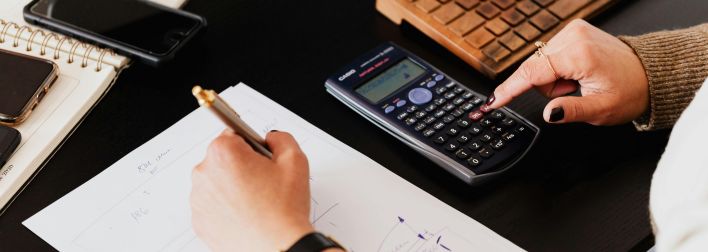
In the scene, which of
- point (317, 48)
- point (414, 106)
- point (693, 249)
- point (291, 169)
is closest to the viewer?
point (693, 249)

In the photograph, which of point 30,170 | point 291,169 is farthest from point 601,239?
point 30,170

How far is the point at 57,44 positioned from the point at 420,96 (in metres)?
0.37

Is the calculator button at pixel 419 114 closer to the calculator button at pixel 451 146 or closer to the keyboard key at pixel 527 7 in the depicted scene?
the calculator button at pixel 451 146

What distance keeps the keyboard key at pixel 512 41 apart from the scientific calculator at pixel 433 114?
8 cm

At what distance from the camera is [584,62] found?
616mm

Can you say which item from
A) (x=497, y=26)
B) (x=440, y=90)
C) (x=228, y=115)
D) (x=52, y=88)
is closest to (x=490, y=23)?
(x=497, y=26)

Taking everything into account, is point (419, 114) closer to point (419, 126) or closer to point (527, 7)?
point (419, 126)

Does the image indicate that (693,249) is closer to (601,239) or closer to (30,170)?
(601,239)

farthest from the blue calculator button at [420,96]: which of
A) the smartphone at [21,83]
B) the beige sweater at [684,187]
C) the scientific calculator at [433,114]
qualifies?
the smartphone at [21,83]

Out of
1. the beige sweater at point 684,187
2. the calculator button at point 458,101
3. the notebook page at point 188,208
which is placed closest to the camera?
Answer: the beige sweater at point 684,187

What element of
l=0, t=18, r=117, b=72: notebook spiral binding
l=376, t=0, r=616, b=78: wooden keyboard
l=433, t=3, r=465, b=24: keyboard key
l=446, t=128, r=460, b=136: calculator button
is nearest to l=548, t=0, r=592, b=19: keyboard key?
l=376, t=0, r=616, b=78: wooden keyboard

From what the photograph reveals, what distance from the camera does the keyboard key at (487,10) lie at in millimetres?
711

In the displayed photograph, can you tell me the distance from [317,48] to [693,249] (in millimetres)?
446

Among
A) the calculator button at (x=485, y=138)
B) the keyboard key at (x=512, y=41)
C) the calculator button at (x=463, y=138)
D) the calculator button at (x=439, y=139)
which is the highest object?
the keyboard key at (x=512, y=41)
